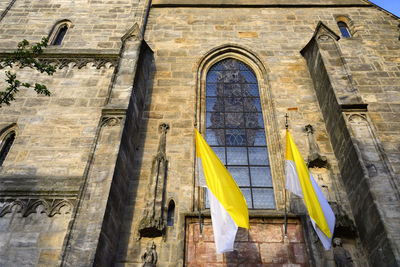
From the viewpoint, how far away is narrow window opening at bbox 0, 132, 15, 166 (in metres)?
7.55

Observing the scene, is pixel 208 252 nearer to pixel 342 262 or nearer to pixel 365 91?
pixel 342 262

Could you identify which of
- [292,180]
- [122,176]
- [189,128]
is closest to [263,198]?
[292,180]

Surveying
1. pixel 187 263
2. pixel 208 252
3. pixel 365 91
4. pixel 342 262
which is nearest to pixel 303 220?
pixel 342 262

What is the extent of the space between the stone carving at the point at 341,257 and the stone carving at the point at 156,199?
302 cm

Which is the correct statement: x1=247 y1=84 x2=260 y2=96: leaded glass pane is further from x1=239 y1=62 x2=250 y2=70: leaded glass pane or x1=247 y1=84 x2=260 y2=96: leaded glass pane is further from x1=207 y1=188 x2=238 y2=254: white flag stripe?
x1=207 y1=188 x2=238 y2=254: white flag stripe

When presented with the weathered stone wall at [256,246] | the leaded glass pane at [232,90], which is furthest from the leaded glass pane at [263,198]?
the leaded glass pane at [232,90]

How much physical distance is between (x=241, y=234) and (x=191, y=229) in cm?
93

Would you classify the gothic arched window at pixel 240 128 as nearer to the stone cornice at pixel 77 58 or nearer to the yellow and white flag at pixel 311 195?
the yellow and white flag at pixel 311 195

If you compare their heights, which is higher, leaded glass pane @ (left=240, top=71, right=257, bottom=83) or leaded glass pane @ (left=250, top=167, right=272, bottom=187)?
leaded glass pane @ (left=240, top=71, right=257, bottom=83)

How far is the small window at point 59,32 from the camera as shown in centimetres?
1091

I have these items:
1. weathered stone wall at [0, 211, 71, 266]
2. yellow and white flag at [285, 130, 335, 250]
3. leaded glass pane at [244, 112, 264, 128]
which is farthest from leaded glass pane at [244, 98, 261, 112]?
weathered stone wall at [0, 211, 71, 266]

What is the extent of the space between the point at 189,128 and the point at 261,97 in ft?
7.56

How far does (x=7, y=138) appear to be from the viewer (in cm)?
783

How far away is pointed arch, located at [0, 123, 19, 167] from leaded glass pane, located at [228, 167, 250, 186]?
506 cm
